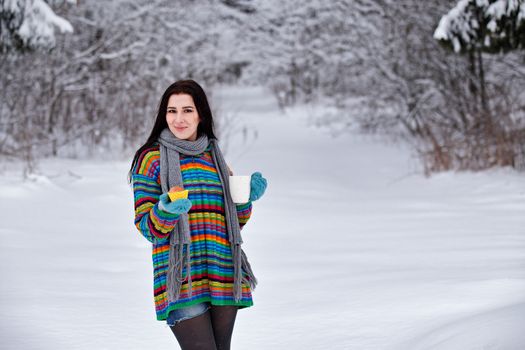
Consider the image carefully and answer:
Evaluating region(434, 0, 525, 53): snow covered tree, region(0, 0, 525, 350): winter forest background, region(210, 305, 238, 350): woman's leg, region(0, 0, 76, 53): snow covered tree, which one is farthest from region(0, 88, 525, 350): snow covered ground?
region(434, 0, 525, 53): snow covered tree

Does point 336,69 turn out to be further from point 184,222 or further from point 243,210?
point 184,222

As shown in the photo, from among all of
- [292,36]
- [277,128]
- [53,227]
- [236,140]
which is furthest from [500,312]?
[292,36]

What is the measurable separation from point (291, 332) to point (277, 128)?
1939 cm

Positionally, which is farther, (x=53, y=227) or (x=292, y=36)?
(x=292, y=36)

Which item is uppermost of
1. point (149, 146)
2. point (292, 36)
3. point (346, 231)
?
point (292, 36)

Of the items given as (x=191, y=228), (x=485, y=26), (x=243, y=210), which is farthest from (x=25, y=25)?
(x=191, y=228)

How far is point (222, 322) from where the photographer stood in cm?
246

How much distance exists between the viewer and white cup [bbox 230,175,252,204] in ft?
8.11

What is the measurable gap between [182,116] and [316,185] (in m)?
10.3

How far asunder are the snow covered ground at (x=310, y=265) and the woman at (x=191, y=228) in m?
1.22

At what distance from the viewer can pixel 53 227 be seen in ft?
24.6

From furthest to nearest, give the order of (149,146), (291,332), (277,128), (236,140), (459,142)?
1. (277,128)
2. (236,140)
3. (459,142)
4. (291,332)
5. (149,146)

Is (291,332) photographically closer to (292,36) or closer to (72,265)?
(72,265)

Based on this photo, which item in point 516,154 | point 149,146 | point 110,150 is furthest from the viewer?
point 110,150
